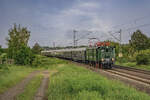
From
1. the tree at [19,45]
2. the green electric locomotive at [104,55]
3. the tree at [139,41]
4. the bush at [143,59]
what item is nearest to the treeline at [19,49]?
the tree at [19,45]

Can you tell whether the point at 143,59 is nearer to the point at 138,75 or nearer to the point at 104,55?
the point at 104,55

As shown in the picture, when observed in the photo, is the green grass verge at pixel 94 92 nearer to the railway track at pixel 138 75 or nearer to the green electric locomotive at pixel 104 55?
the railway track at pixel 138 75

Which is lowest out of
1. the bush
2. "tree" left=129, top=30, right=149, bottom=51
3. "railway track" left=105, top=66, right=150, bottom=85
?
"railway track" left=105, top=66, right=150, bottom=85

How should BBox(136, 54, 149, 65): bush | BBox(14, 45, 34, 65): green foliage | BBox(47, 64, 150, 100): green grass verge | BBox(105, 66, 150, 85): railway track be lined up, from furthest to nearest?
BBox(14, 45, 34, 65): green foliage → BBox(136, 54, 149, 65): bush → BBox(105, 66, 150, 85): railway track → BBox(47, 64, 150, 100): green grass verge

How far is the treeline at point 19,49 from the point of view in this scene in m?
26.9

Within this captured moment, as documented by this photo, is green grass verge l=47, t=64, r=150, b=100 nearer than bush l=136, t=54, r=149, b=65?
Yes

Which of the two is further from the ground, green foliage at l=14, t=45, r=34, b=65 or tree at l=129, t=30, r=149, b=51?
tree at l=129, t=30, r=149, b=51

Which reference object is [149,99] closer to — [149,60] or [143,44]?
[149,60]

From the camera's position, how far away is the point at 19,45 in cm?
3177

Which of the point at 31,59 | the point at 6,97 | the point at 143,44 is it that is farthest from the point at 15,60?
the point at 143,44

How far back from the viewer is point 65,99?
23.5ft

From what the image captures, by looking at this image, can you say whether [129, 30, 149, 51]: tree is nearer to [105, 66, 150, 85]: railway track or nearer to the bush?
the bush

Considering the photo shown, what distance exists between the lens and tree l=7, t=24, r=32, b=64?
26844mm

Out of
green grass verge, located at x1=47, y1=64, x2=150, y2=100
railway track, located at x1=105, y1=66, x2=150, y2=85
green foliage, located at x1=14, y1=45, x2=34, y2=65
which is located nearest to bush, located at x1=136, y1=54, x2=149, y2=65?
railway track, located at x1=105, y1=66, x2=150, y2=85
